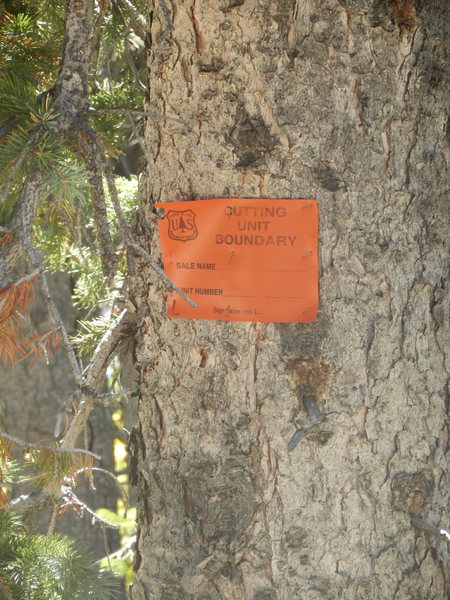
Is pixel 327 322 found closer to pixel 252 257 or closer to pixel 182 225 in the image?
pixel 252 257

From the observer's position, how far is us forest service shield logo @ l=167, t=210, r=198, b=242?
157cm

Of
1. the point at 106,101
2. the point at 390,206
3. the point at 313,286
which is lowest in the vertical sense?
the point at 313,286

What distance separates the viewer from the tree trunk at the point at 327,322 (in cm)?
150

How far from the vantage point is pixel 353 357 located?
5.02ft

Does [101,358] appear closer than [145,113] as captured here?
No

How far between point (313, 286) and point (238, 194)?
0.87 ft

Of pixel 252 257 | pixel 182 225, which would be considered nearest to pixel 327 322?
pixel 252 257

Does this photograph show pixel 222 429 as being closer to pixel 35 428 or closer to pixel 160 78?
pixel 160 78

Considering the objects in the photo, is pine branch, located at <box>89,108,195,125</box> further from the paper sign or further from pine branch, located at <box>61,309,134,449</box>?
pine branch, located at <box>61,309,134,449</box>

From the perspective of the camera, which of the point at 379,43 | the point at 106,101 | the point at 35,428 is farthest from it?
the point at 35,428

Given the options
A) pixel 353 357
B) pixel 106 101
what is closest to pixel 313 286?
pixel 353 357

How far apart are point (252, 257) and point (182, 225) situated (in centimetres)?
19

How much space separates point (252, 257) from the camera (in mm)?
1527

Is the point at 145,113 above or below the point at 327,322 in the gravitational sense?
above
